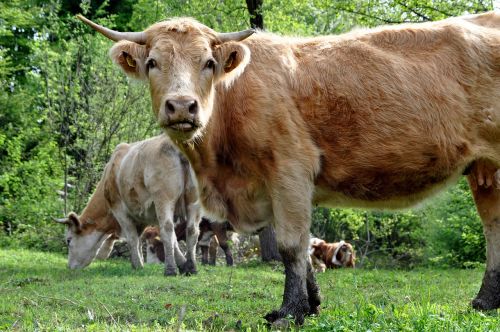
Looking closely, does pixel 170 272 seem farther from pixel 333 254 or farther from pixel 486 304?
pixel 486 304

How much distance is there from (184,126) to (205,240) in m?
12.4

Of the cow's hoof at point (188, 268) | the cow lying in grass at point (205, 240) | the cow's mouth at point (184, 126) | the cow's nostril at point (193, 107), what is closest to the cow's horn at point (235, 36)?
the cow's nostril at point (193, 107)

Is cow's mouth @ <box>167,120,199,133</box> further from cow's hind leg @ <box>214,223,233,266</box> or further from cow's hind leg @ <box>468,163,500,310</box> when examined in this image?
cow's hind leg @ <box>214,223,233,266</box>

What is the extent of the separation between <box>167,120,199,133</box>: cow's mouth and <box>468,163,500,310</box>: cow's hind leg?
3334 millimetres

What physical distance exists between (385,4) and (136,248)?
7973 millimetres

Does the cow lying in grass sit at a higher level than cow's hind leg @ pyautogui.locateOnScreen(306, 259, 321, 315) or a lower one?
lower

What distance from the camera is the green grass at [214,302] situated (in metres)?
5.57

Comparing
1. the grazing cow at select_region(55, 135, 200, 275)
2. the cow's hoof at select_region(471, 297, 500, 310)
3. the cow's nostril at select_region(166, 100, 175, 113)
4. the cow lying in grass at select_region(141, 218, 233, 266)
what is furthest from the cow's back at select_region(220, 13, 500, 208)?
the cow lying in grass at select_region(141, 218, 233, 266)

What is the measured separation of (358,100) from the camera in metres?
7.31

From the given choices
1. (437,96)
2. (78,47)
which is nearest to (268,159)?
(437,96)

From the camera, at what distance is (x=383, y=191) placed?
7445 mm

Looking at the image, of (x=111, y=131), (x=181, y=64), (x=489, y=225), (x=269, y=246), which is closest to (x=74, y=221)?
(x=269, y=246)

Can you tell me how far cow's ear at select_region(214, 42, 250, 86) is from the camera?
23.3ft

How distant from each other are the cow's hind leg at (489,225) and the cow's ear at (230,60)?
9.52 ft
